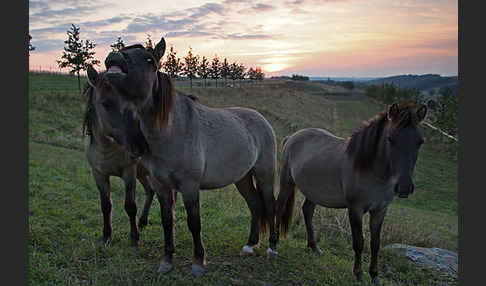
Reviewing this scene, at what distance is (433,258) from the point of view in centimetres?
550

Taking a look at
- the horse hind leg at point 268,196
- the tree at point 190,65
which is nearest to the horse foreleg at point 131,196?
the horse hind leg at point 268,196

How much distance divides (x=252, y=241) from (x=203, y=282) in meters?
1.21

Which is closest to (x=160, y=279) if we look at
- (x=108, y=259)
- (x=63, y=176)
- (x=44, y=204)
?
(x=108, y=259)

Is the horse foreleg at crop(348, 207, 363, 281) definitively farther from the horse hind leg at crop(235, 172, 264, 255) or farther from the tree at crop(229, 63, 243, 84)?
the tree at crop(229, 63, 243, 84)

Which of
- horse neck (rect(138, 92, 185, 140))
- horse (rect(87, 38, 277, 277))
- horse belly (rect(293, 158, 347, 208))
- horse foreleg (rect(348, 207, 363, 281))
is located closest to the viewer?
horse (rect(87, 38, 277, 277))

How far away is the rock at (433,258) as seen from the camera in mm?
5210

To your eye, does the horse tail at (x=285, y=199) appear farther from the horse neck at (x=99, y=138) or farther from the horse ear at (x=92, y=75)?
the horse ear at (x=92, y=75)

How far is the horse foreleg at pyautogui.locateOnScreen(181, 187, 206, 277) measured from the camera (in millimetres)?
3519

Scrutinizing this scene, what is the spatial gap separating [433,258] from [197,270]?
14.2ft

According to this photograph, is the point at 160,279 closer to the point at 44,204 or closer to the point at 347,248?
the point at 347,248

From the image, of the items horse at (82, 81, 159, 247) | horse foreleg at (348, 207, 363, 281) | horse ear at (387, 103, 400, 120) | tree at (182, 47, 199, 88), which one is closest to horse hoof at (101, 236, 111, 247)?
horse at (82, 81, 159, 247)

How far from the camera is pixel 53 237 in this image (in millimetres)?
4699

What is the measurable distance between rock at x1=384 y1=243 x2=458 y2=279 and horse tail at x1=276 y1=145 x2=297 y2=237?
6.76 ft

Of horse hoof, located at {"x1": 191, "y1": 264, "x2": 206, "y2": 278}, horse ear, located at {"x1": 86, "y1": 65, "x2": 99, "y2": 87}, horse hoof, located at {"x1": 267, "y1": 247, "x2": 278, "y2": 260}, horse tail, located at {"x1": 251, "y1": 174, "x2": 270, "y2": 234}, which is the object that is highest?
horse ear, located at {"x1": 86, "y1": 65, "x2": 99, "y2": 87}
